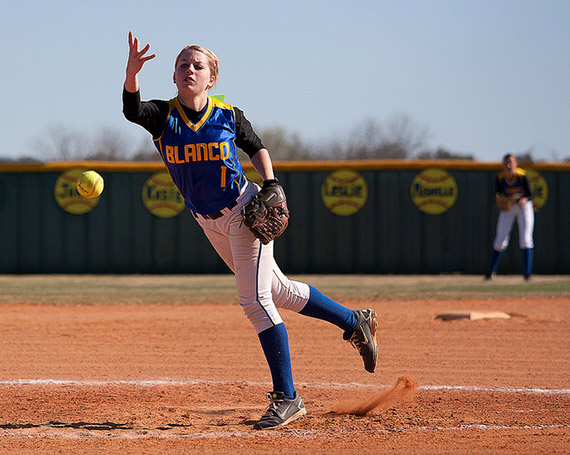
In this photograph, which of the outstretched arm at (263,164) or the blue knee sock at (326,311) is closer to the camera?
the outstretched arm at (263,164)

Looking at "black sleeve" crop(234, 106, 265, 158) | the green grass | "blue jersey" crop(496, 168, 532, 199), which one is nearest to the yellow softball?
"black sleeve" crop(234, 106, 265, 158)

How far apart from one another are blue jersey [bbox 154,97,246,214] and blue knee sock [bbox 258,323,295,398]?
659mm

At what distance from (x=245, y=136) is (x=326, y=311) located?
1008mm

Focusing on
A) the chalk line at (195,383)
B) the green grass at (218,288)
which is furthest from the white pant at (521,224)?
the chalk line at (195,383)

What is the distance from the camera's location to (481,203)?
1334cm

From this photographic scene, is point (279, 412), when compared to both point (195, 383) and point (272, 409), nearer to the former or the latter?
point (272, 409)

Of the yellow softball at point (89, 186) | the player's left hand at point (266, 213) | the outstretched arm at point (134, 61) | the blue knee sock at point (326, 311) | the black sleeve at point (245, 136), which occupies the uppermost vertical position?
the outstretched arm at point (134, 61)

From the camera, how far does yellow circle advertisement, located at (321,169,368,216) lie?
13.5 meters

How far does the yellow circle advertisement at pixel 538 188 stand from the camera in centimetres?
1325

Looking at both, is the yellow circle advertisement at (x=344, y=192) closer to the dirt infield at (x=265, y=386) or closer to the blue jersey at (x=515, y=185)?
the blue jersey at (x=515, y=185)

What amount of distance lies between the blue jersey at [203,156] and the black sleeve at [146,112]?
30 millimetres

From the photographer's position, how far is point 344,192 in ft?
44.3

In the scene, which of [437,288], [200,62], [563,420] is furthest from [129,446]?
[437,288]

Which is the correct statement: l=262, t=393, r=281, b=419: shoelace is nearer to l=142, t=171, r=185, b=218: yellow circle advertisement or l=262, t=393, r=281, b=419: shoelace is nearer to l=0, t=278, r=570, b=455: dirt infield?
l=0, t=278, r=570, b=455: dirt infield
